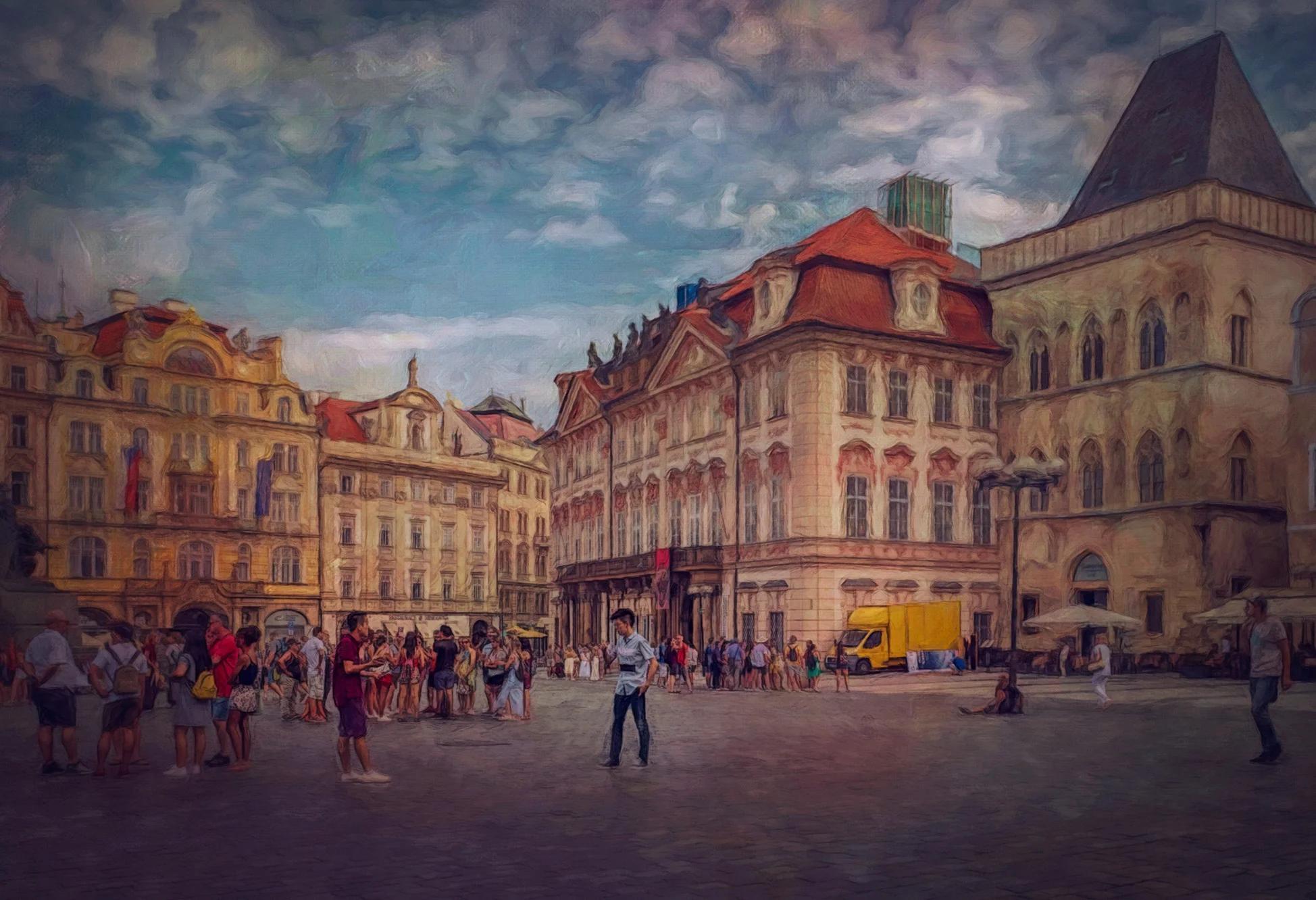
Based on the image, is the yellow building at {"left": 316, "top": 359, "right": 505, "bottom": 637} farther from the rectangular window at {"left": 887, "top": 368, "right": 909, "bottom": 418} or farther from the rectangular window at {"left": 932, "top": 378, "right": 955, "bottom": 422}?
the rectangular window at {"left": 932, "top": 378, "right": 955, "bottom": 422}

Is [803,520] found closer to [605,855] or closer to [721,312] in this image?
[721,312]

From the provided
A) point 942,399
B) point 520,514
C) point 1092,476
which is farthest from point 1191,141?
point 520,514

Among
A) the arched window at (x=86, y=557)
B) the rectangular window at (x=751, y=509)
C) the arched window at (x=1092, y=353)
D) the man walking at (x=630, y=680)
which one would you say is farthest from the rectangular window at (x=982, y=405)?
the man walking at (x=630, y=680)

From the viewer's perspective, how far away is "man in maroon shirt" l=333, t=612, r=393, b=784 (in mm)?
Answer: 10641

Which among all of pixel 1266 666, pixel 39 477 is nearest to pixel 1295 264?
pixel 1266 666

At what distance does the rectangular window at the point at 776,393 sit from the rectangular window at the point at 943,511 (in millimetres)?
3915

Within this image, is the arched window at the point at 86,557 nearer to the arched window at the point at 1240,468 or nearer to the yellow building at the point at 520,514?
the arched window at the point at 1240,468

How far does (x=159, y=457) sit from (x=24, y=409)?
1.92 m

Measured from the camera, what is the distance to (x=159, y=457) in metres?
19.5

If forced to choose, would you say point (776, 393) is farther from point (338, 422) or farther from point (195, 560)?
point (195, 560)

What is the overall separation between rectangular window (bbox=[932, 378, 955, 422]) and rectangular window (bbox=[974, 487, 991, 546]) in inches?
70.4

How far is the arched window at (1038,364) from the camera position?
1226 inches

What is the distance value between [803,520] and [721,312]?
622 centimetres

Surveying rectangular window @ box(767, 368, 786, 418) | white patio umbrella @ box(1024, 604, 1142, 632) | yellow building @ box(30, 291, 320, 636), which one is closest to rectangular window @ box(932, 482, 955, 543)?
rectangular window @ box(767, 368, 786, 418)
